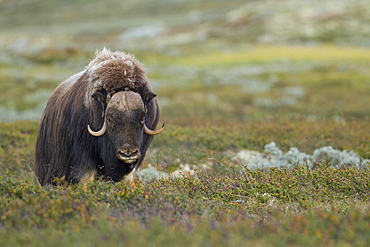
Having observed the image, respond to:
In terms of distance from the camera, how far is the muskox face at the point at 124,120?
239 inches

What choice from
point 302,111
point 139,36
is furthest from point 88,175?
point 139,36

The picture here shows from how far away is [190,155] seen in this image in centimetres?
1003

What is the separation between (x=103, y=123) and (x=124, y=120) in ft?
1.27

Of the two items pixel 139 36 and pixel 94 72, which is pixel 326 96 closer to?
pixel 94 72

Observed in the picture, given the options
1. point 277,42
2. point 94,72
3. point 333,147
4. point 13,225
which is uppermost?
point 94,72

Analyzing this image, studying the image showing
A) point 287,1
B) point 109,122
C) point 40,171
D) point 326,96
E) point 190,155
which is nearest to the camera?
point 109,122

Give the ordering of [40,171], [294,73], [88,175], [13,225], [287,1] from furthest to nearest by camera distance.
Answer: [287,1], [294,73], [40,171], [88,175], [13,225]

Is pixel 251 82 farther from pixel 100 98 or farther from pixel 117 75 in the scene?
pixel 100 98

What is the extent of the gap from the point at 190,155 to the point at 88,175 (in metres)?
3.75

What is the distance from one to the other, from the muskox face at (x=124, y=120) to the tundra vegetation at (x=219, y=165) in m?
0.59

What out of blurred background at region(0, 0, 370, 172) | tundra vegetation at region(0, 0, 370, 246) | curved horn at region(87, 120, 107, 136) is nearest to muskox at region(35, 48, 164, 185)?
curved horn at region(87, 120, 107, 136)

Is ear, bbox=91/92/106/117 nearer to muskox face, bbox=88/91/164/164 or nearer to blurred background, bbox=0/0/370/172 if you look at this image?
muskox face, bbox=88/91/164/164

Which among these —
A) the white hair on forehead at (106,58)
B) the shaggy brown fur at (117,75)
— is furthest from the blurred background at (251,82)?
the shaggy brown fur at (117,75)

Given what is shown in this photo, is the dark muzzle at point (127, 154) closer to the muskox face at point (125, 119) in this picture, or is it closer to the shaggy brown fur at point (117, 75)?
the muskox face at point (125, 119)
